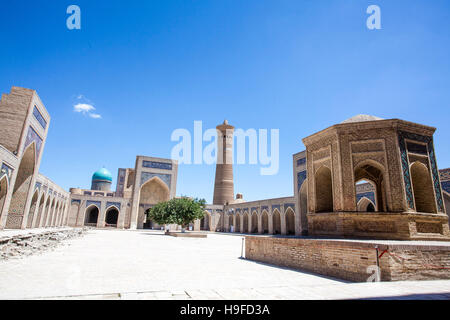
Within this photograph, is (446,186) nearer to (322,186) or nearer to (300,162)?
(300,162)

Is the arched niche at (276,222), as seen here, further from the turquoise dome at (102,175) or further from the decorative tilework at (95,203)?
the turquoise dome at (102,175)

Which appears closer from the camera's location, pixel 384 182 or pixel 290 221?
pixel 384 182

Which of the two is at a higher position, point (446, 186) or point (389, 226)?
point (446, 186)

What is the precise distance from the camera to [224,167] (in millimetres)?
33094

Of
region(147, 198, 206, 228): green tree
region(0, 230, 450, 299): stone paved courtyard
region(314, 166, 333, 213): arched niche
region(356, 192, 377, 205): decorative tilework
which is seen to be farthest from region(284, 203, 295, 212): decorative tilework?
region(0, 230, 450, 299): stone paved courtyard

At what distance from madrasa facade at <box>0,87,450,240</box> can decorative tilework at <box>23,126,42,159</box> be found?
0.16 feet

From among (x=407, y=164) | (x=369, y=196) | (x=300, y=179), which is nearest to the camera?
(x=407, y=164)

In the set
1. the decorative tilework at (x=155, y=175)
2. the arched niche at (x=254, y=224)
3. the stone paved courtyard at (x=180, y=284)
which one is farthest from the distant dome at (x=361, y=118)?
the decorative tilework at (x=155, y=175)

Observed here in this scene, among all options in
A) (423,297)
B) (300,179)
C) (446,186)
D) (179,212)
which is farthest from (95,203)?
(423,297)

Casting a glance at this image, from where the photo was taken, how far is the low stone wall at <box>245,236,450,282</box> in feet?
12.7

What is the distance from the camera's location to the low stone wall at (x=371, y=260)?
152 inches

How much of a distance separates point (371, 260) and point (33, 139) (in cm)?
1549
